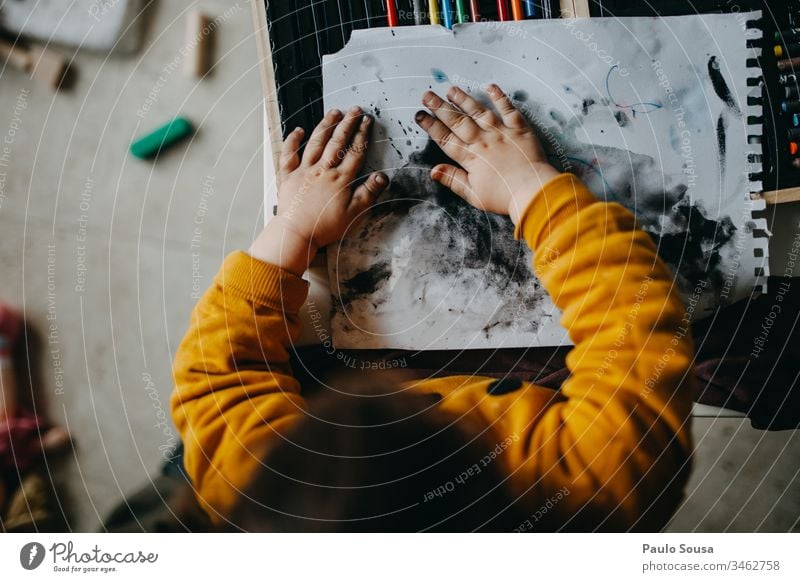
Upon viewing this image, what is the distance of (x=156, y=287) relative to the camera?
37 cm

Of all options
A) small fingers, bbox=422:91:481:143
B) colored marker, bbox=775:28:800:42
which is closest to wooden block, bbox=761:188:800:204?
colored marker, bbox=775:28:800:42

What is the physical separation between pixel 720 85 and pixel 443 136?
0.20m

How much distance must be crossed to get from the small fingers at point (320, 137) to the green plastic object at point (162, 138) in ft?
0.31

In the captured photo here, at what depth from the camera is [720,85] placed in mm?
359

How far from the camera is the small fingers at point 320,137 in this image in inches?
13.7

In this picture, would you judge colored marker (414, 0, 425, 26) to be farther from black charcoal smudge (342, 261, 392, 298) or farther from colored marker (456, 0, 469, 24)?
black charcoal smudge (342, 261, 392, 298)

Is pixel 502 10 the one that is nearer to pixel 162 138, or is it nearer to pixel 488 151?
pixel 488 151

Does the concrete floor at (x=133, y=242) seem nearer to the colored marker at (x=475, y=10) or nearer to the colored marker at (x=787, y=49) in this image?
the colored marker at (x=475, y=10)

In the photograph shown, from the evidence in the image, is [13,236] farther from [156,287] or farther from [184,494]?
[184,494]

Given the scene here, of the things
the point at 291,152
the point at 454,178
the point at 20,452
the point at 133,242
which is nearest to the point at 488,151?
the point at 454,178

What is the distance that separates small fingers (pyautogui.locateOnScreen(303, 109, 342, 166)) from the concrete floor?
46 mm

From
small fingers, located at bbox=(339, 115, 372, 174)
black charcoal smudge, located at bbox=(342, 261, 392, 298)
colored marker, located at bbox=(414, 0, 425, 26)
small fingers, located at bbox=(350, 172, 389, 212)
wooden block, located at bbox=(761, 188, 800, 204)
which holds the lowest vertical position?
black charcoal smudge, located at bbox=(342, 261, 392, 298)

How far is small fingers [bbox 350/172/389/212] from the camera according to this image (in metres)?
0.35

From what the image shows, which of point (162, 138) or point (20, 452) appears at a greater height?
point (162, 138)
